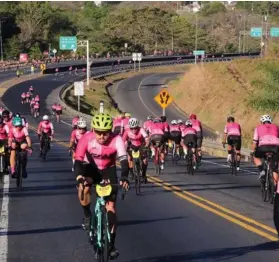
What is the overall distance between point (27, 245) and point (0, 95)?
6261cm

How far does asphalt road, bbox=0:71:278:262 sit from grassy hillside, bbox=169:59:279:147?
124ft

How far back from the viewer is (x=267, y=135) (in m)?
14.1

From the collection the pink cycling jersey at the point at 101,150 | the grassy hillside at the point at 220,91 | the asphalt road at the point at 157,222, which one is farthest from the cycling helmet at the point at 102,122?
the grassy hillside at the point at 220,91

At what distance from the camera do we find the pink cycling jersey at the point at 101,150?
27.7 feet

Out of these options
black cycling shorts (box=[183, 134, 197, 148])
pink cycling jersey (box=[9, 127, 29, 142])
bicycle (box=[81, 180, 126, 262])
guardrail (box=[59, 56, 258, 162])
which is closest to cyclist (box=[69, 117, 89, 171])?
pink cycling jersey (box=[9, 127, 29, 142])

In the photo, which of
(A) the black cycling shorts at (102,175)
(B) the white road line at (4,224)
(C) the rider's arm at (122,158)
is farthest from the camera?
(B) the white road line at (4,224)

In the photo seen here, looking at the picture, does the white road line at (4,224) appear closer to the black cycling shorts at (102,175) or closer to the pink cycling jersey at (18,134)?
the pink cycling jersey at (18,134)

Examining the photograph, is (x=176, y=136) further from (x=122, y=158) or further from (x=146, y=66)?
(x=146, y=66)

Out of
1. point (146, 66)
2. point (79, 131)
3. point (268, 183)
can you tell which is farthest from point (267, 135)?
point (146, 66)

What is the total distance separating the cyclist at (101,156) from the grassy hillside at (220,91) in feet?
151

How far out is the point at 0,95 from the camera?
70688 millimetres

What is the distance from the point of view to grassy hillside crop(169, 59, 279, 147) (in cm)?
6382

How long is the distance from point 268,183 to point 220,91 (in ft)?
205

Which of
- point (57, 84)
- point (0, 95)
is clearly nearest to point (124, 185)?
point (0, 95)
